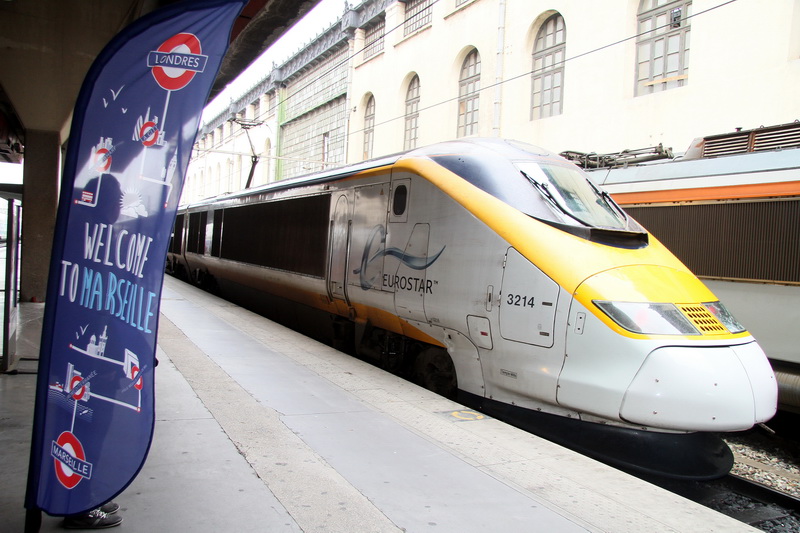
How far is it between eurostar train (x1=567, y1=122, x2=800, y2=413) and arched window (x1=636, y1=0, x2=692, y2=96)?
7542 millimetres

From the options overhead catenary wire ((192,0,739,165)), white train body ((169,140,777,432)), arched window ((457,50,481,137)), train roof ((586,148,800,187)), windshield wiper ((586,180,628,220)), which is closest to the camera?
white train body ((169,140,777,432))

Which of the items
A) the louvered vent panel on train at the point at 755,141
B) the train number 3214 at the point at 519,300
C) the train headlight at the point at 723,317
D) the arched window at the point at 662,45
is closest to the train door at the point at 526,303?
the train number 3214 at the point at 519,300

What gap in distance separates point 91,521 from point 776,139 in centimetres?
732

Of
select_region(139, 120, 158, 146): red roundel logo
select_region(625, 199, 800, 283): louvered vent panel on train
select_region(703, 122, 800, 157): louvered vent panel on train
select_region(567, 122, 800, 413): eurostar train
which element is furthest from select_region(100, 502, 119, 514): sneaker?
select_region(703, 122, 800, 157): louvered vent panel on train

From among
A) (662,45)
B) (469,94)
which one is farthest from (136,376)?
(469,94)

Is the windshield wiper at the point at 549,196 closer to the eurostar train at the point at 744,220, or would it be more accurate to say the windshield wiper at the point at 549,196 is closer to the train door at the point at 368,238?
the train door at the point at 368,238

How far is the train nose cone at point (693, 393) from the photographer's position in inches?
161

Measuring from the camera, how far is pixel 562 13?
16328 millimetres

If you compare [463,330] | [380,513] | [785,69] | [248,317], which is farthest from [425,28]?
[380,513]

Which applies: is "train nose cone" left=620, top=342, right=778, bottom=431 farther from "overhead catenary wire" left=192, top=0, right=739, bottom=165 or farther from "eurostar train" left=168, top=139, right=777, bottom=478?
"overhead catenary wire" left=192, top=0, right=739, bottom=165

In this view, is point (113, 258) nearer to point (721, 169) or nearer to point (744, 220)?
point (744, 220)

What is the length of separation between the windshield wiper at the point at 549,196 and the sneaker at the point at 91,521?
4.01m

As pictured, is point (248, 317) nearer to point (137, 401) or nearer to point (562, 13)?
point (137, 401)

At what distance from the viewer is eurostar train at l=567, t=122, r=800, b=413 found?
20.0ft
